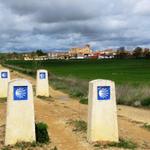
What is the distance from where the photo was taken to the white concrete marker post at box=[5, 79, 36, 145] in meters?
11.7

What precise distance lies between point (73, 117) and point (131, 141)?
481 cm

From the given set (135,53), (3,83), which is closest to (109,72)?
(3,83)

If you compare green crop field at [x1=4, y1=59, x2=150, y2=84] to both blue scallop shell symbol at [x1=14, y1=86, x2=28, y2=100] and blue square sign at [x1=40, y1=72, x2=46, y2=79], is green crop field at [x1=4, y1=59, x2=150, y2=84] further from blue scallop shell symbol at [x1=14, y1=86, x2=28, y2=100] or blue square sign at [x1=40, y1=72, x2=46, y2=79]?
blue scallop shell symbol at [x1=14, y1=86, x2=28, y2=100]

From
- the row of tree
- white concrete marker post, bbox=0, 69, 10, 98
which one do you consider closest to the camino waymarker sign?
white concrete marker post, bbox=0, 69, 10, 98

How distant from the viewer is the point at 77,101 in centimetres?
2617

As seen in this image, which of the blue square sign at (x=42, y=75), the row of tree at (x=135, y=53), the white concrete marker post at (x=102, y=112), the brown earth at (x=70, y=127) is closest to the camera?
the white concrete marker post at (x=102, y=112)

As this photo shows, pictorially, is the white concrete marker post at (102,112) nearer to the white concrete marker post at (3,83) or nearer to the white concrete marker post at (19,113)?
the white concrete marker post at (19,113)

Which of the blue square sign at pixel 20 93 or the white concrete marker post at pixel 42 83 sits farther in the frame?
the white concrete marker post at pixel 42 83

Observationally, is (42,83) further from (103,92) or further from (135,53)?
(135,53)

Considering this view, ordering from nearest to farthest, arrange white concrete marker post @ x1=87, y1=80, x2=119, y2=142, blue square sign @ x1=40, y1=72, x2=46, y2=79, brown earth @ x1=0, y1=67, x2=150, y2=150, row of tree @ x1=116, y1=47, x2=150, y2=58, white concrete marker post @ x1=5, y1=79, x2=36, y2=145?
Result: white concrete marker post @ x1=5, y1=79, x2=36, y2=145, white concrete marker post @ x1=87, y1=80, x2=119, y2=142, brown earth @ x1=0, y1=67, x2=150, y2=150, blue square sign @ x1=40, y1=72, x2=46, y2=79, row of tree @ x1=116, y1=47, x2=150, y2=58

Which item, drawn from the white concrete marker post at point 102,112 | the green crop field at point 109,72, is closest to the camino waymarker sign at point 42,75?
the green crop field at point 109,72

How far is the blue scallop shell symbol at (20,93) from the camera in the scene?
11758 mm

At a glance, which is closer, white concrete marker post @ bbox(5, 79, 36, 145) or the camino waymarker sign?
white concrete marker post @ bbox(5, 79, 36, 145)

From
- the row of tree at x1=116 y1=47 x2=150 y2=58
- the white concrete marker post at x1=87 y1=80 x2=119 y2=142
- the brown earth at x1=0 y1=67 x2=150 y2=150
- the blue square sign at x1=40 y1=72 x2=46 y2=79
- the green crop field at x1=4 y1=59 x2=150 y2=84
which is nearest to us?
the white concrete marker post at x1=87 y1=80 x2=119 y2=142
